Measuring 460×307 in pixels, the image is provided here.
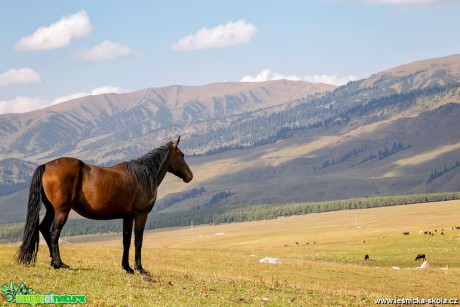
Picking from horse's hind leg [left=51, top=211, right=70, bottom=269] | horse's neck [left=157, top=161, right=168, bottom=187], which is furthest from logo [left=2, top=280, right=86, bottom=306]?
horse's neck [left=157, top=161, right=168, bottom=187]

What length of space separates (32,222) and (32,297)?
262 inches

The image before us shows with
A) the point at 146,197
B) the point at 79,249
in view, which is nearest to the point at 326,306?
the point at 146,197

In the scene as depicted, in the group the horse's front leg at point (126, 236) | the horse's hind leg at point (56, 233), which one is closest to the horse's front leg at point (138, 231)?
the horse's front leg at point (126, 236)

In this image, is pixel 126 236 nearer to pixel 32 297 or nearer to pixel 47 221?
pixel 47 221

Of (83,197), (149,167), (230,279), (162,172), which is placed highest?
(149,167)

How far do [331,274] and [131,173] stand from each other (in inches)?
1122

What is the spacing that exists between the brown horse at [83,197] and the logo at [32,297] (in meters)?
5.36

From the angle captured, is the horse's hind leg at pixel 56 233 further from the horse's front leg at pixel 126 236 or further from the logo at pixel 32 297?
the logo at pixel 32 297

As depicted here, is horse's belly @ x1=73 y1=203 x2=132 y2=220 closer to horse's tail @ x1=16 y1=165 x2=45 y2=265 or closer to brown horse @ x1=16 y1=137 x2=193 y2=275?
brown horse @ x1=16 y1=137 x2=193 y2=275

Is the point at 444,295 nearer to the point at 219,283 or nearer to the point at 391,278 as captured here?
the point at 391,278

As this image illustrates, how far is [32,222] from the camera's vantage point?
24.3 m

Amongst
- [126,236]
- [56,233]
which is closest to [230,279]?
[126,236]

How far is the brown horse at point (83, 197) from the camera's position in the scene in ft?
78.2

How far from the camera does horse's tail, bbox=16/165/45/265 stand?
24.0 metres
